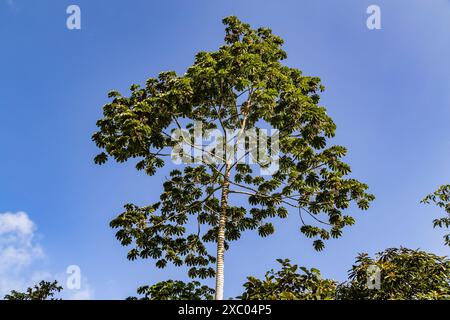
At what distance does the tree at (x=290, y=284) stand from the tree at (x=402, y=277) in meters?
0.89

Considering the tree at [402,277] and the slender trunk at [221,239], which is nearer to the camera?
the tree at [402,277]

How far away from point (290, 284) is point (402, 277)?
11.4ft

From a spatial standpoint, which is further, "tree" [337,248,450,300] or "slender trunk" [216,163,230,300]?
"slender trunk" [216,163,230,300]

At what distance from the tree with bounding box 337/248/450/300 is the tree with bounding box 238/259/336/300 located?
0.89 m

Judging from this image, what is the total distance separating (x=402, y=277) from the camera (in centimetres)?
1397

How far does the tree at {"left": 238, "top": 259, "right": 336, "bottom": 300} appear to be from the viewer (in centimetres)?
1352

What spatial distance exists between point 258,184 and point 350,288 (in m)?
7.66

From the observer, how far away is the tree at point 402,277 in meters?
13.9

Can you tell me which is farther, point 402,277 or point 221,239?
point 221,239

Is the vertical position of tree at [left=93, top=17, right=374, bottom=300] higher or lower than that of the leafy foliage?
higher

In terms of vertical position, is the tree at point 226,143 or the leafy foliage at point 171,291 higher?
the tree at point 226,143
